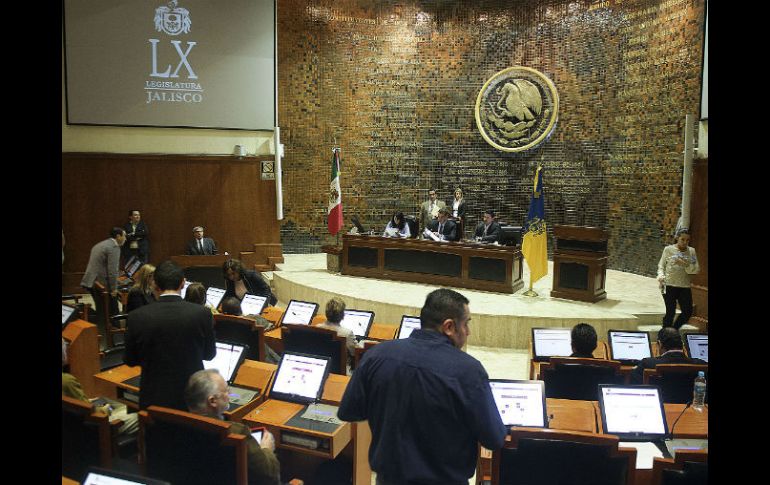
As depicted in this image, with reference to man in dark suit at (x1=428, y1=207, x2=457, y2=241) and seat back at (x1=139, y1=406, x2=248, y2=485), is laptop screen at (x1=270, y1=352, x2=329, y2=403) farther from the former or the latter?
man in dark suit at (x1=428, y1=207, x2=457, y2=241)

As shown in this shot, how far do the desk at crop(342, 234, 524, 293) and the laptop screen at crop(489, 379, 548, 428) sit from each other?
18.6 ft

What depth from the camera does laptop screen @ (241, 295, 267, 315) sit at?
6707mm

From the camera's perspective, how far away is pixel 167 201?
11.6m

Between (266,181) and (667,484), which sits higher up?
(266,181)

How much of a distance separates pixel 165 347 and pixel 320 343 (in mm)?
1710

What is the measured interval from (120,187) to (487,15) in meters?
8.10

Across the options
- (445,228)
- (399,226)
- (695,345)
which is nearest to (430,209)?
(399,226)

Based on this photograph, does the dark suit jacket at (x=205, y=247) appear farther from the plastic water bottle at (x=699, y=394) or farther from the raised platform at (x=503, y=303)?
the plastic water bottle at (x=699, y=394)

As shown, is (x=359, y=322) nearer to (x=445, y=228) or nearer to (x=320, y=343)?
(x=320, y=343)
